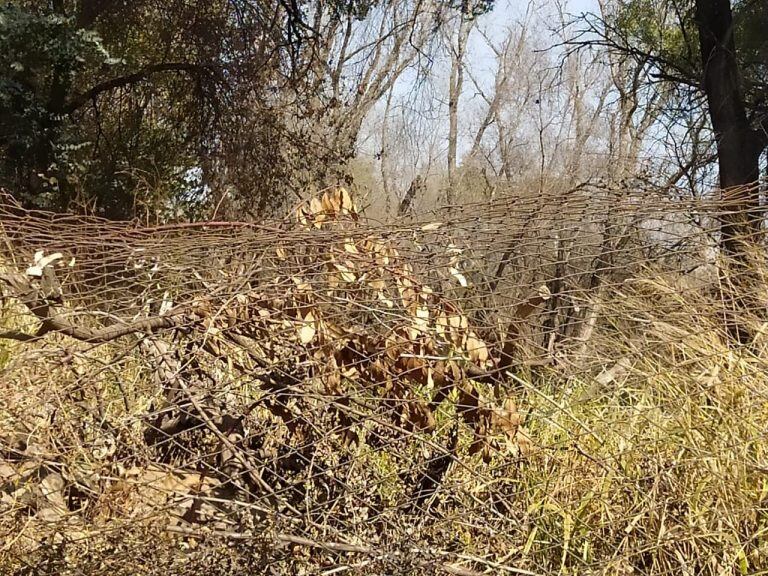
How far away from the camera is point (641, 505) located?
8.29 feet

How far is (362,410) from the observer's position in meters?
2.54

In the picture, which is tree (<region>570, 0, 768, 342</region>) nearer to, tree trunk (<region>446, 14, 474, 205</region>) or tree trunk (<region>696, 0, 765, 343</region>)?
tree trunk (<region>696, 0, 765, 343</region>)

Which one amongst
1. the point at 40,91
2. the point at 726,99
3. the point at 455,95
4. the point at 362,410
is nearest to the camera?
the point at 362,410

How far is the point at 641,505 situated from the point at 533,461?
444mm

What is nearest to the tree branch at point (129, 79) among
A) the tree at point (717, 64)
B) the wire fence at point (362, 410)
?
the tree at point (717, 64)

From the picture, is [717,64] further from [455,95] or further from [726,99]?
[455,95]

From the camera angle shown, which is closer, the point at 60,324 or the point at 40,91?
the point at 60,324

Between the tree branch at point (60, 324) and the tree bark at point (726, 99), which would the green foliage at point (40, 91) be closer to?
the tree bark at point (726, 99)

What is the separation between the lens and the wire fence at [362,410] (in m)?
2.30

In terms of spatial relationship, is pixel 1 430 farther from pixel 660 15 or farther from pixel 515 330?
pixel 660 15

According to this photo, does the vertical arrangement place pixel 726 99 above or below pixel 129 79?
below

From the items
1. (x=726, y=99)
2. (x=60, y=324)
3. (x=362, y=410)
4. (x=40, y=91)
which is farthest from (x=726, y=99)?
(x=40, y=91)

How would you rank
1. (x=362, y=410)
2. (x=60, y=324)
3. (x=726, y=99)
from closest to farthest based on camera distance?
(x=60, y=324) → (x=362, y=410) → (x=726, y=99)

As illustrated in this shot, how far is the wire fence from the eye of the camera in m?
2.30
